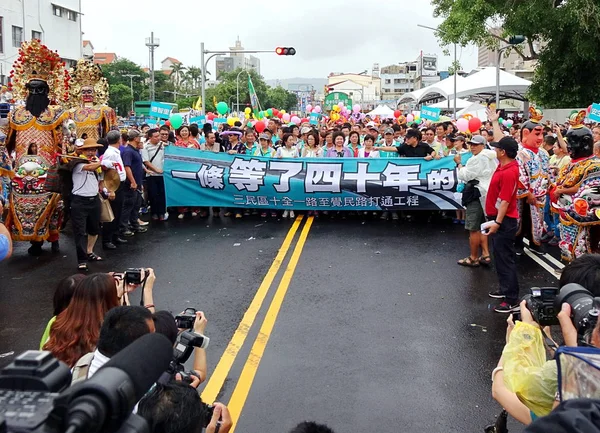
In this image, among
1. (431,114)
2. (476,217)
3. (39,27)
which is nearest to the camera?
(476,217)

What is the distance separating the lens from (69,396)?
141 centimetres

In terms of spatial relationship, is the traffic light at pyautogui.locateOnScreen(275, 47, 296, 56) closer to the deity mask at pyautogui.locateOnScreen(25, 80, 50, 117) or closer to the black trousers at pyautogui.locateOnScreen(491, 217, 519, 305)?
the deity mask at pyautogui.locateOnScreen(25, 80, 50, 117)

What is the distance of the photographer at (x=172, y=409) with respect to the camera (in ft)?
8.30

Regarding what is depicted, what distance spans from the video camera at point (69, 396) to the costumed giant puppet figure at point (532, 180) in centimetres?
808

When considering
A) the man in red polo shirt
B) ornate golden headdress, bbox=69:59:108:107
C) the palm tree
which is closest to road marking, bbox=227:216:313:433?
the man in red polo shirt

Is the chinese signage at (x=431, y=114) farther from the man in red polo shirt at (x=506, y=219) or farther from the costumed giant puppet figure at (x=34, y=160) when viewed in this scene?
the man in red polo shirt at (x=506, y=219)

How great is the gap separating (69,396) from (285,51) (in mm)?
26559

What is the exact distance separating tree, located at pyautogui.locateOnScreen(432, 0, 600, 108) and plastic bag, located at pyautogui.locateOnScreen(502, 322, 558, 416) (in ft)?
75.6

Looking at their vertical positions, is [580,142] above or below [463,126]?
below

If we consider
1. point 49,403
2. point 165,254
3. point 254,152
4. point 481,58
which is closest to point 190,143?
point 254,152

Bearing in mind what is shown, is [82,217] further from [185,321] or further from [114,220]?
[185,321]

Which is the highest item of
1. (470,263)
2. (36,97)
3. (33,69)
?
(33,69)

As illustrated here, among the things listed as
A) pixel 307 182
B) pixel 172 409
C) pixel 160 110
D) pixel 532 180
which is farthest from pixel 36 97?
pixel 172 409

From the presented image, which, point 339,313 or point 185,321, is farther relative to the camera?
point 339,313
